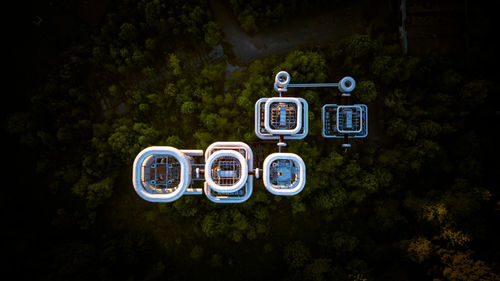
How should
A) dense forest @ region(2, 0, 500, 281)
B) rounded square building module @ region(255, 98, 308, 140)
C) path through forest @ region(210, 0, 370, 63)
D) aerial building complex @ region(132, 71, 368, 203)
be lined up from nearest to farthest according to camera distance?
aerial building complex @ region(132, 71, 368, 203) → rounded square building module @ region(255, 98, 308, 140) → dense forest @ region(2, 0, 500, 281) → path through forest @ region(210, 0, 370, 63)

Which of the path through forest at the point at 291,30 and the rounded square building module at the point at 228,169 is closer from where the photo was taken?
the rounded square building module at the point at 228,169

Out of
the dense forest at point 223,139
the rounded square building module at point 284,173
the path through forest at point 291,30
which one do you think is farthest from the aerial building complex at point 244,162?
the path through forest at point 291,30

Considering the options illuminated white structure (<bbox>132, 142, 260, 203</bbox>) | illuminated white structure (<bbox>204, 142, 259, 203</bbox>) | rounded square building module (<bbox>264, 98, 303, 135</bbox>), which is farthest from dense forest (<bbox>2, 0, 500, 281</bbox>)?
illuminated white structure (<bbox>132, 142, 260, 203</bbox>)

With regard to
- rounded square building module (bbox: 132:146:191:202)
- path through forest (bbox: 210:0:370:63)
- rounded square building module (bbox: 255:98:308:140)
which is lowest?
rounded square building module (bbox: 132:146:191:202)

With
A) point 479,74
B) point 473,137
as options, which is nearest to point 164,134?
point 473,137

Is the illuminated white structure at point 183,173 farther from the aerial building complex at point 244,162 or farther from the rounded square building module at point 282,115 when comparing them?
the rounded square building module at point 282,115

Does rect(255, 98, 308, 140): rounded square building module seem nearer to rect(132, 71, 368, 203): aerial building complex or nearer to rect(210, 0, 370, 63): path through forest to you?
rect(132, 71, 368, 203): aerial building complex

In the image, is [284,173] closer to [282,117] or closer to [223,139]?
[282,117]
